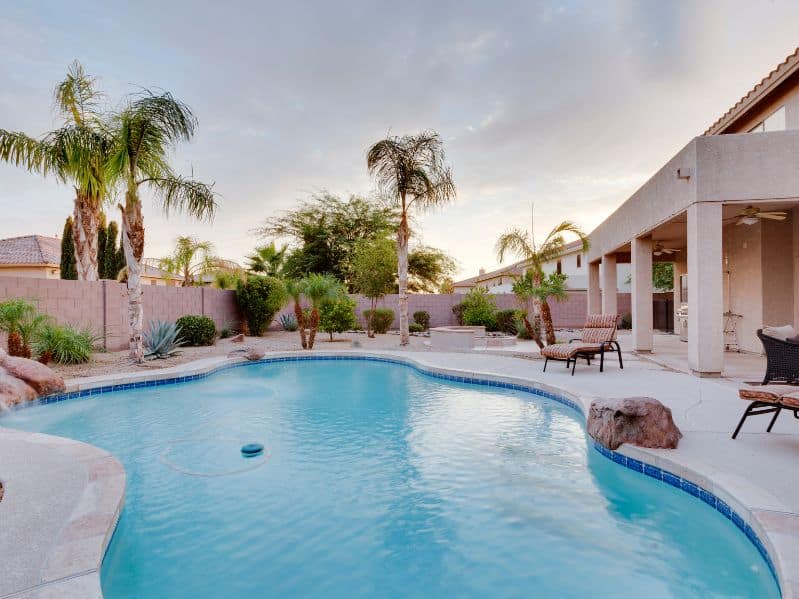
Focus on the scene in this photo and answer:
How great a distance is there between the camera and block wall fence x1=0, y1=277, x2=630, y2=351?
10234 millimetres

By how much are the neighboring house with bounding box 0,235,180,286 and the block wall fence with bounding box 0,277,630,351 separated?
9995mm

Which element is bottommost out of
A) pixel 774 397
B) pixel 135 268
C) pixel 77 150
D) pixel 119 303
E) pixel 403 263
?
pixel 774 397

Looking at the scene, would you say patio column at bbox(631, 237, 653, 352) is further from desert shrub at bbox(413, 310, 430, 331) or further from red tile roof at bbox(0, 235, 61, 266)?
red tile roof at bbox(0, 235, 61, 266)

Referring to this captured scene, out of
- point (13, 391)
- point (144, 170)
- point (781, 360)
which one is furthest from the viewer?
point (144, 170)

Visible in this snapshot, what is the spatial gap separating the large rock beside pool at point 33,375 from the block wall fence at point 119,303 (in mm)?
3073

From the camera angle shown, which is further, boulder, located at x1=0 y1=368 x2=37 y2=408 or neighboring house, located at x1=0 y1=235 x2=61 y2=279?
neighboring house, located at x1=0 y1=235 x2=61 y2=279

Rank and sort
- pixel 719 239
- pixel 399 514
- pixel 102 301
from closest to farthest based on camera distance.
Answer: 1. pixel 399 514
2. pixel 719 239
3. pixel 102 301

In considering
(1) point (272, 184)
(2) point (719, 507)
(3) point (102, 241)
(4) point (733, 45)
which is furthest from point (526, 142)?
(3) point (102, 241)

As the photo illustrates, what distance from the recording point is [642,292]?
10.5 m

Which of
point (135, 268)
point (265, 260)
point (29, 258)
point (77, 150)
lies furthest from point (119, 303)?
point (29, 258)

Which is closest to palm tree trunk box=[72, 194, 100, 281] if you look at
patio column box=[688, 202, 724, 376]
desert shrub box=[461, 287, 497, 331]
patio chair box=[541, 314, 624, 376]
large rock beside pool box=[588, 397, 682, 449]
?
desert shrub box=[461, 287, 497, 331]

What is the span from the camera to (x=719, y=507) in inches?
123

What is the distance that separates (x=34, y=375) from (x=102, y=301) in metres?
4.98

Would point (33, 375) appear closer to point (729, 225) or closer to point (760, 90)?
point (760, 90)
